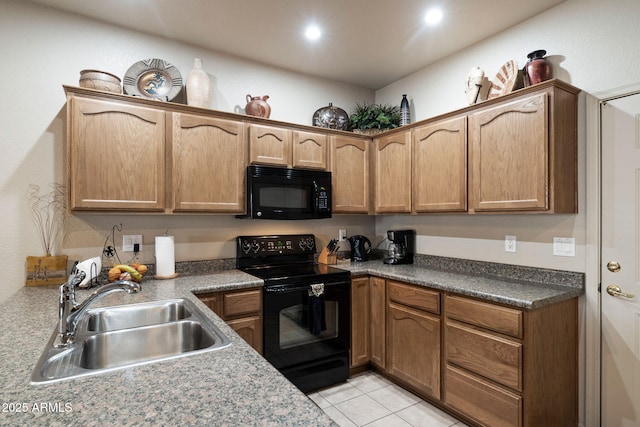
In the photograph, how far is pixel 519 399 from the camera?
6.00 feet

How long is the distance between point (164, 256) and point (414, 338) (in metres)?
1.93

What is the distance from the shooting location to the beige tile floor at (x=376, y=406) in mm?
2211

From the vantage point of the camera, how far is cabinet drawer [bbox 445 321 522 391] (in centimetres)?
186

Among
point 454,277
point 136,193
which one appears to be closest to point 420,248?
point 454,277

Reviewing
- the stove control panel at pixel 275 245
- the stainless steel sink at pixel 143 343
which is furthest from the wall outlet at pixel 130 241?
the stainless steel sink at pixel 143 343

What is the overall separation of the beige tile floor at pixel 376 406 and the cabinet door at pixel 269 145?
1858 millimetres

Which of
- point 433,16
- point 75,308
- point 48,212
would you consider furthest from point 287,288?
point 433,16

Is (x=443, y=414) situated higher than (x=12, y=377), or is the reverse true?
(x=12, y=377)

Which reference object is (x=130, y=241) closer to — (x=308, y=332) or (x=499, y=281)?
(x=308, y=332)

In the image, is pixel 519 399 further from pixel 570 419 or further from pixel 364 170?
pixel 364 170

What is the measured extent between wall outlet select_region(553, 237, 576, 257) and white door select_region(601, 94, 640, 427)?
0.50ft

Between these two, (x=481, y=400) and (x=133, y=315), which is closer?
(x=133, y=315)

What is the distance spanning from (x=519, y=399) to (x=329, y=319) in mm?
1324

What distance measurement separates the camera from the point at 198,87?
8.45 feet
